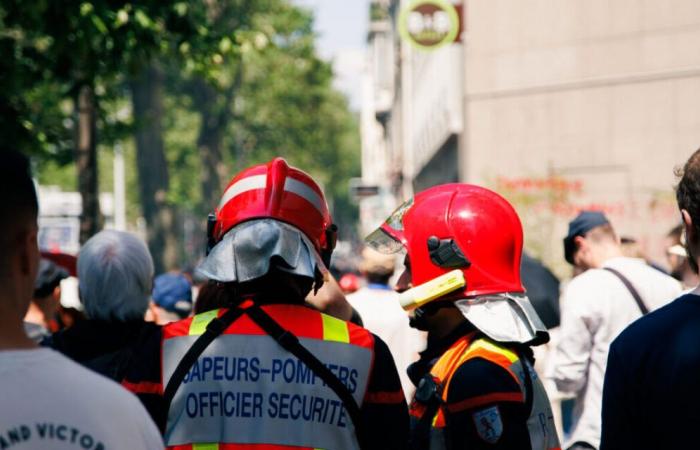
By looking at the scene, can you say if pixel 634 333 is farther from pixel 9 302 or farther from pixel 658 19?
pixel 658 19

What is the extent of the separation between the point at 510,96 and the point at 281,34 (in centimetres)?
1664

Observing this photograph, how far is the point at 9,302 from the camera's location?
7.11 ft

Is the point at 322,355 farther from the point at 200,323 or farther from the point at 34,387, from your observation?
the point at 34,387

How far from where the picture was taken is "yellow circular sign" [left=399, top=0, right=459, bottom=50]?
23047 millimetres

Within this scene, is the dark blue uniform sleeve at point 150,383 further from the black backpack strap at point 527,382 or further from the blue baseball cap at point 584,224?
the blue baseball cap at point 584,224

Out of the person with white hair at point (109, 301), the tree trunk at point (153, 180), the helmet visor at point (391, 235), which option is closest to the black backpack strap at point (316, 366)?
the helmet visor at point (391, 235)

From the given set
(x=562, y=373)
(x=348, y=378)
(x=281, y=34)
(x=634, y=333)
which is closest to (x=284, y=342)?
(x=348, y=378)

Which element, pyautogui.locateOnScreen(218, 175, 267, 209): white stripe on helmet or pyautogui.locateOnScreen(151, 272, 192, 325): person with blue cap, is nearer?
pyautogui.locateOnScreen(218, 175, 267, 209): white stripe on helmet

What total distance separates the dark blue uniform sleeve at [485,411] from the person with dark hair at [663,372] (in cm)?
33

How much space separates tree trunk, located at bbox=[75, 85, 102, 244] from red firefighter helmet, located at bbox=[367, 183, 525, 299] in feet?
35.4

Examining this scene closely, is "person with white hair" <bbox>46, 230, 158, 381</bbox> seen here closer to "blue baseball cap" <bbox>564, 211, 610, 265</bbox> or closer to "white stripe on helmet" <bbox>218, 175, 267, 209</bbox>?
"white stripe on helmet" <bbox>218, 175, 267, 209</bbox>

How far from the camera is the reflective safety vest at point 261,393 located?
305 centimetres

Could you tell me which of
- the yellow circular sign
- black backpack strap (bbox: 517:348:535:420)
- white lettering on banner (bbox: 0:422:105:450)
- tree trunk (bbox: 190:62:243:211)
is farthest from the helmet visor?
tree trunk (bbox: 190:62:243:211)

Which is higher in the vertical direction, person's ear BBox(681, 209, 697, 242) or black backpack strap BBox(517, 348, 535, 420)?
person's ear BBox(681, 209, 697, 242)
